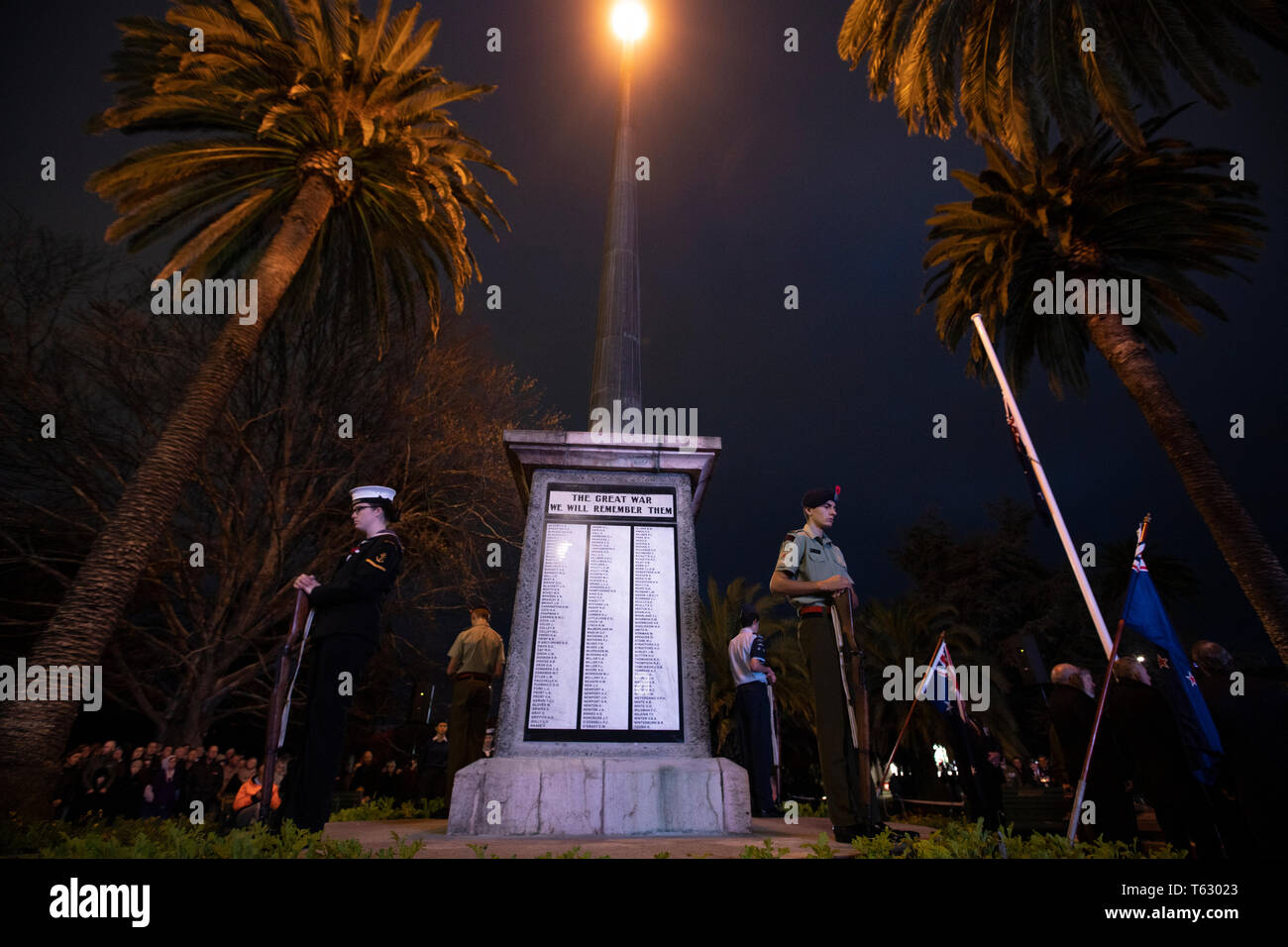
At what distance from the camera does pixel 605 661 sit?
16.7ft

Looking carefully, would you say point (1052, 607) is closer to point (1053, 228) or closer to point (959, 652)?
point (959, 652)

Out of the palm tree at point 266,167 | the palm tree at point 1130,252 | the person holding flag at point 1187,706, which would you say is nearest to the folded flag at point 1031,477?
the person holding flag at point 1187,706

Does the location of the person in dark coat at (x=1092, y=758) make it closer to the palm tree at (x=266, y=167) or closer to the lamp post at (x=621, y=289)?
the lamp post at (x=621, y=289)

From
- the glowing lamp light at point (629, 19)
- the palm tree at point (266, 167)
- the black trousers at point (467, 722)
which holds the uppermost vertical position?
the glowing lamp light at point (629, 19)

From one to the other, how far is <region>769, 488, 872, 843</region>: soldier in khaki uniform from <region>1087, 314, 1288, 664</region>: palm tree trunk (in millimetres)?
9632

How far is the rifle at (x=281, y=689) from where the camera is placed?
356cm

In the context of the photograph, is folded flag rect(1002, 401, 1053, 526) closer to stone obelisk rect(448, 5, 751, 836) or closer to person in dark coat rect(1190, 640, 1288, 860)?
person in dark coat rect(1190, 640, 1288, 860)

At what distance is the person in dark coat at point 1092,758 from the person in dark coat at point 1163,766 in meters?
0.58

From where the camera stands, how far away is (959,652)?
21.3 meters
